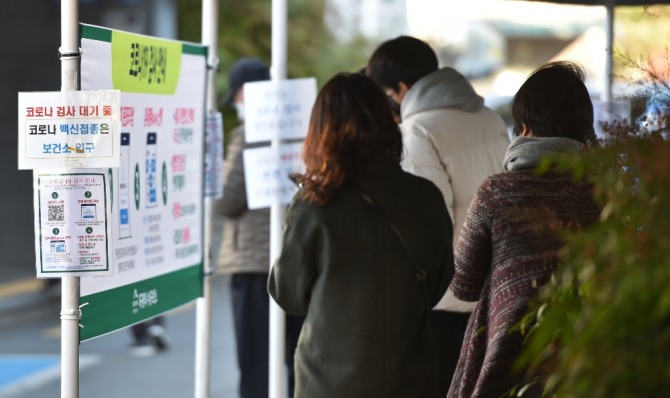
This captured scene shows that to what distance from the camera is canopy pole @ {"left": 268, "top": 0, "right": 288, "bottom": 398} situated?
5.32m

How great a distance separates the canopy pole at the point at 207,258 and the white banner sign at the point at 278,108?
1.80ft

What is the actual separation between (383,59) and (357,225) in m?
1.31

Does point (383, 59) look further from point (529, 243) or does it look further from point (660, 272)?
point (660, 272)

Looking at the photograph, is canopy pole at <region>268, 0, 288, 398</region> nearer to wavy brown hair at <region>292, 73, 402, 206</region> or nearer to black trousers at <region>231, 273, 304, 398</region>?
black trousers at <region>231, 273, 304, 398</region>

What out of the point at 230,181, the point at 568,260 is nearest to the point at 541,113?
the point at 568,260

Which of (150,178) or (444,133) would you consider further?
(444,133)

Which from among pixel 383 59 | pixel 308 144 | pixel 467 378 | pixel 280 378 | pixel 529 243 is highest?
pixel 383 59

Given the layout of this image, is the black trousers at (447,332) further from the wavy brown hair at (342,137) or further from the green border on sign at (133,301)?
the wavy brown hair at (342,137)

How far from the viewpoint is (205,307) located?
188 inches

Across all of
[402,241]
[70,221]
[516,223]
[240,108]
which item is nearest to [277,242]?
[240,108]

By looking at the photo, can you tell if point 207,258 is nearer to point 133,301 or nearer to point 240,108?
point 133,301

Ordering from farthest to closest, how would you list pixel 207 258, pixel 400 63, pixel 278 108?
pixel 278 108 < pixel 207 258 < pixel 400 63

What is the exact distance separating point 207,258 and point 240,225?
3.59ft

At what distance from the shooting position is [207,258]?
4.75 metres
